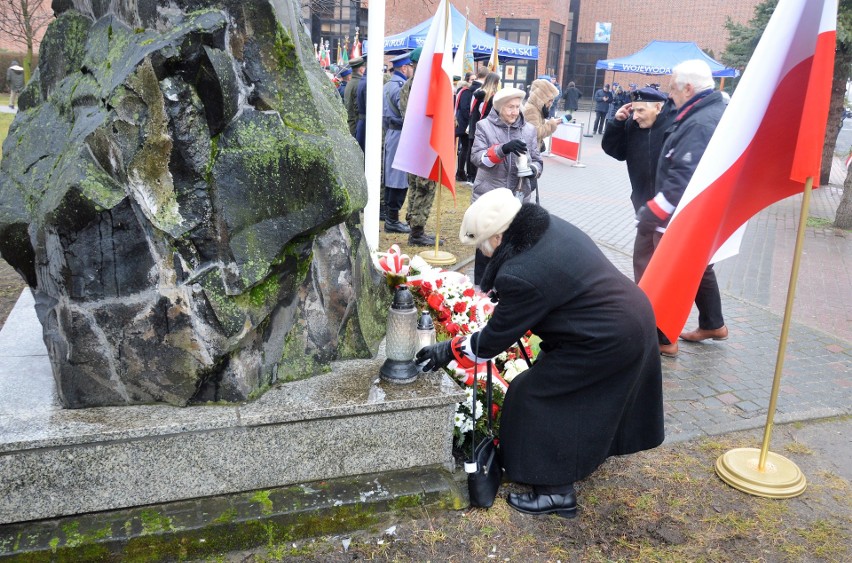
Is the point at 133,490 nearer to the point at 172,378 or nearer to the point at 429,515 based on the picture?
the point at 172,378

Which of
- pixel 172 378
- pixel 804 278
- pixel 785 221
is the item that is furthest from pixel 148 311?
pixel 785 221

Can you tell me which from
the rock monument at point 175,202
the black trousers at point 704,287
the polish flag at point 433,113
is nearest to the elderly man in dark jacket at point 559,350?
the rock monument at point 175,202

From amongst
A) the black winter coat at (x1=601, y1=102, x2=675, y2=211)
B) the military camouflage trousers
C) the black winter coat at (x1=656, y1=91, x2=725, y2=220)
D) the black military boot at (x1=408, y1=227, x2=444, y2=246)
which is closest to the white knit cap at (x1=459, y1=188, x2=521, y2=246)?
the black winter coat at (x1=656, y1=91, x2=725, y2=220)

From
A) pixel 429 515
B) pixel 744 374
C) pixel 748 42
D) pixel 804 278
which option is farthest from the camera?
pixel 748 42

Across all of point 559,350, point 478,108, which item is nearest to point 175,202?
point 559,350

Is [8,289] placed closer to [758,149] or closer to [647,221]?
[647,221]

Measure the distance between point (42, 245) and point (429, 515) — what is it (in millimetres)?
1980

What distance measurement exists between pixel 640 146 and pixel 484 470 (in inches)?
132

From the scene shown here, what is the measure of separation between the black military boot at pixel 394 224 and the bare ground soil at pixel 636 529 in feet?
17.9

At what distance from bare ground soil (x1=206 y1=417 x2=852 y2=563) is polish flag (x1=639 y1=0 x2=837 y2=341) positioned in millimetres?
816

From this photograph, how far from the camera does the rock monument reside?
2658 millimetres

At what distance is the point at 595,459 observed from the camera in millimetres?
3232

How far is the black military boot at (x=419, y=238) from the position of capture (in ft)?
26.8

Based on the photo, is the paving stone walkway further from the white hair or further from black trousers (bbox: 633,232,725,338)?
the white hair
